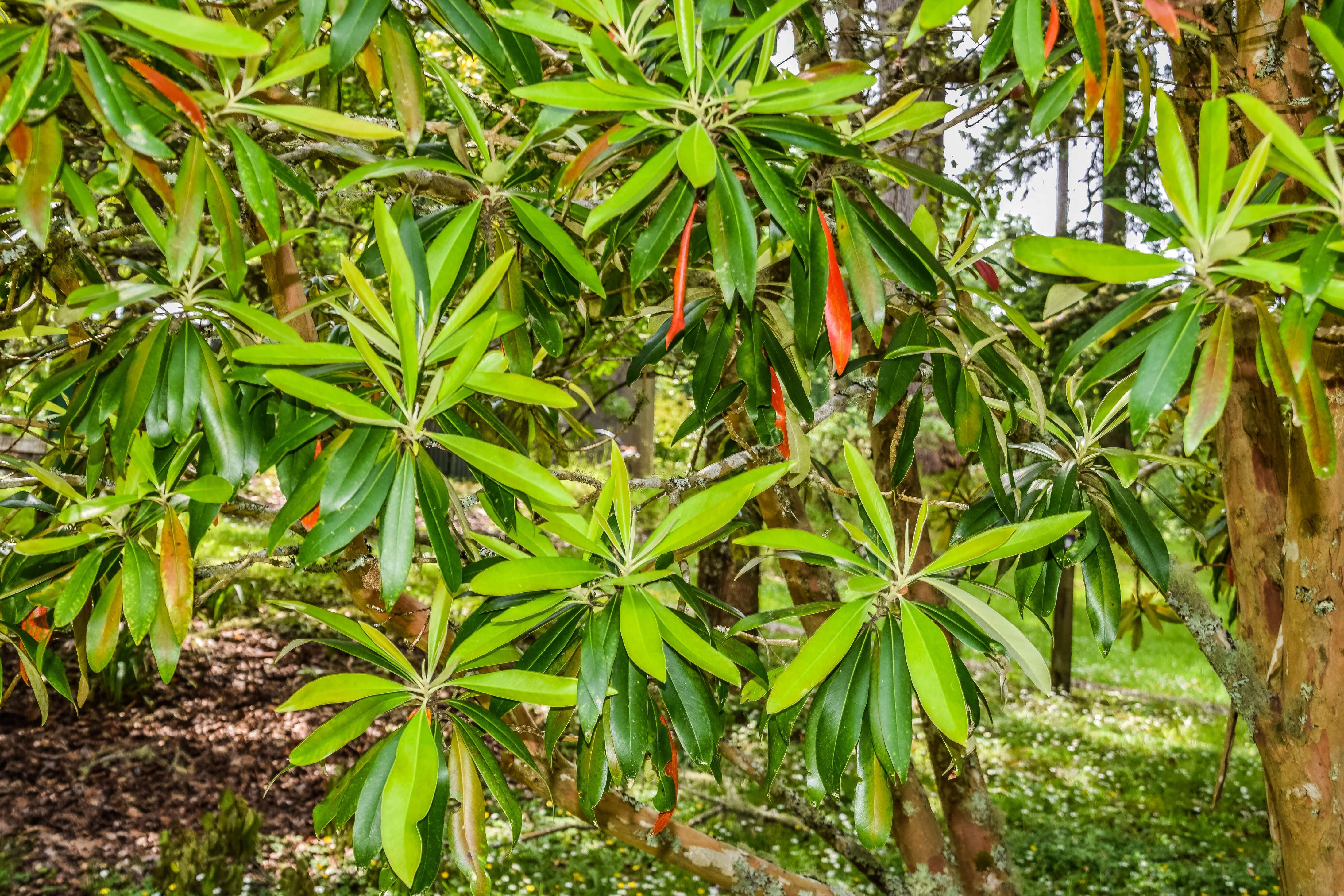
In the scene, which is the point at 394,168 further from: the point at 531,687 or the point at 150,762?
the point at 150,762

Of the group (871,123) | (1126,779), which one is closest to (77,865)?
(871,123)

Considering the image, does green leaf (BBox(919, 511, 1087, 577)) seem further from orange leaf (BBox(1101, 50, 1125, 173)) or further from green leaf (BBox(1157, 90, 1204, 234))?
orange leaf (BBox(1101, 50, 1125, 173))

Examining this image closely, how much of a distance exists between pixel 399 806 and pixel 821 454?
5.96 metres

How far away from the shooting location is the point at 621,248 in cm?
149

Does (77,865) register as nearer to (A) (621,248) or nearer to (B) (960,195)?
(A) (621,248)

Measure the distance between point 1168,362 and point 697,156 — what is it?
43 centimetres

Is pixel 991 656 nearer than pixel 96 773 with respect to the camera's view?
Yes

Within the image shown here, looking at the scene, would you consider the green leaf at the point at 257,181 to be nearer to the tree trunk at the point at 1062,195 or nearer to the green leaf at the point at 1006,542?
the green leaf at the point at 1006,542

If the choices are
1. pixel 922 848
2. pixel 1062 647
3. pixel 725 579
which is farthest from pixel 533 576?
pixel 1062 647

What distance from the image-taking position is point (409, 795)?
2.73 ft

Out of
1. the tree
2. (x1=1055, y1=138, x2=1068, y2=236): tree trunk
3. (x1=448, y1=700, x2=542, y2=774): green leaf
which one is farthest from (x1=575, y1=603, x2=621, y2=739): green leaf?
(x1=1055, y1=138, x2=1068, y2=236): tree trunk

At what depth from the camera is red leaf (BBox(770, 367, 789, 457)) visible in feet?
3.66

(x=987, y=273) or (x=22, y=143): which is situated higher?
(x=22, y=143)

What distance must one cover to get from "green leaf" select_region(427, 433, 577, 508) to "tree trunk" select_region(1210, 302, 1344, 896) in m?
1.08
